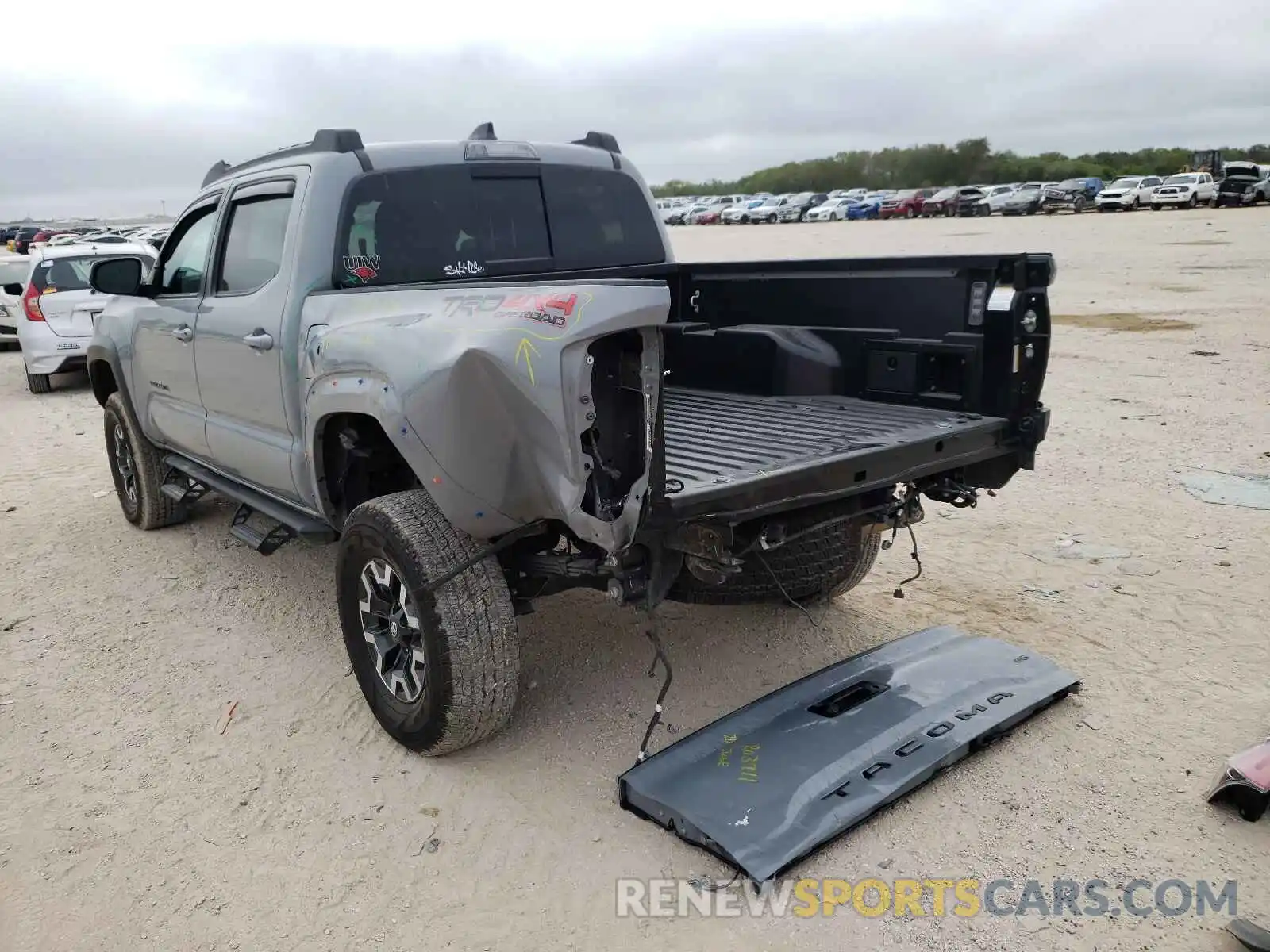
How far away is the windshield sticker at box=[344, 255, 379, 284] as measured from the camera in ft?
13.1

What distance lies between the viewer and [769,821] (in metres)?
2.99

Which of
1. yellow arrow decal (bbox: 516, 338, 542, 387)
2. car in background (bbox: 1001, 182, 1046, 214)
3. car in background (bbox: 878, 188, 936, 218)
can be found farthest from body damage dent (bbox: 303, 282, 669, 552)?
car in background (bbox: 878, 188, 936, 218)

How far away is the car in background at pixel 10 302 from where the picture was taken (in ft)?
44.2

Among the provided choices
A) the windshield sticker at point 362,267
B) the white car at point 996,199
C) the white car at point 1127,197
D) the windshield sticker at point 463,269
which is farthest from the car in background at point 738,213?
the windshield sticker at point 362,267

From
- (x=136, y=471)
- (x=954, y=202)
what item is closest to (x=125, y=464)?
(x=136, y=471)

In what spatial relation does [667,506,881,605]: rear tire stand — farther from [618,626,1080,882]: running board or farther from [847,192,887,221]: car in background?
[847,192,887,221]: car in background

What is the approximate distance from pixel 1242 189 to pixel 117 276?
43.7m

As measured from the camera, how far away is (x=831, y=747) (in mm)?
3342

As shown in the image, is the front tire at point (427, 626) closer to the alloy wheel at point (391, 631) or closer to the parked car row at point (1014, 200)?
the alloy wheel at point (391, 631)

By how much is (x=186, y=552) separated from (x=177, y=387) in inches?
49.1

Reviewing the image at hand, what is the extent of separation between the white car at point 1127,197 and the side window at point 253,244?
44.1 m

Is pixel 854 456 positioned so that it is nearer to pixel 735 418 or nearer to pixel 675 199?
pixel 735 418

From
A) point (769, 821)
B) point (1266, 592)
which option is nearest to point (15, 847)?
point (769, 821)

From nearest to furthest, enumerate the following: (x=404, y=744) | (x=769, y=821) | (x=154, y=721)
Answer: (x=769, y=821) → (x=404, y=744) → (x=154, y=721)
